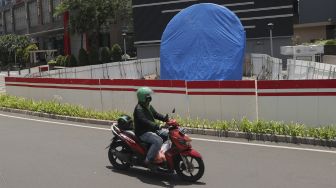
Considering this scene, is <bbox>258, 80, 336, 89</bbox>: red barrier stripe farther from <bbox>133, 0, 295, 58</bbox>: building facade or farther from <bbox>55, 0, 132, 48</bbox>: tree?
<bbox>55, 0, 132, 48</bbox>: tree

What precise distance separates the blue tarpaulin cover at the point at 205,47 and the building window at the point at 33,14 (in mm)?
60221

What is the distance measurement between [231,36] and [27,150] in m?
17.0

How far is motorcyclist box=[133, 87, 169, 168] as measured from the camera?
8.15m

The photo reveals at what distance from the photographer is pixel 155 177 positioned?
8.43 metres

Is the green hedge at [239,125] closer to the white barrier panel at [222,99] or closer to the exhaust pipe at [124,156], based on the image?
→ the white barrier panel at [222,99]

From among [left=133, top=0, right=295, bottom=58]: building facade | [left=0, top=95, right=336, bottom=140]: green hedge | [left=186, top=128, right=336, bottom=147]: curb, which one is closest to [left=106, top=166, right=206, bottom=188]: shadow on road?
[left=186, top=128, right=336, bottom=147]: curb

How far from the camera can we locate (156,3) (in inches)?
1831

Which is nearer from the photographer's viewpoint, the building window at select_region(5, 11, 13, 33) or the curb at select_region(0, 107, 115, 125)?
the curb at select_region(0, 107, 115, 125)

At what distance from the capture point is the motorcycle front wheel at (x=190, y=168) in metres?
7.94

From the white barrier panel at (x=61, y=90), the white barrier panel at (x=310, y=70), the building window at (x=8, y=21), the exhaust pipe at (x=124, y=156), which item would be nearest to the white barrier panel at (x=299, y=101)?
the exhaust pipe at (x=124, y=156)

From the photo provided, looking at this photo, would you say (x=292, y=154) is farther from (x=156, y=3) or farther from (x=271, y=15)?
(x=156, y=3)

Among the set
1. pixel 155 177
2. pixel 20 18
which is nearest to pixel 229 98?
pixel 155 177

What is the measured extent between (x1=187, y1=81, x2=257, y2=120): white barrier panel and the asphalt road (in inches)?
63.4

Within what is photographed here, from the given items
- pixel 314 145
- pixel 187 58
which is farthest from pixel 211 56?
pixel 314 145
